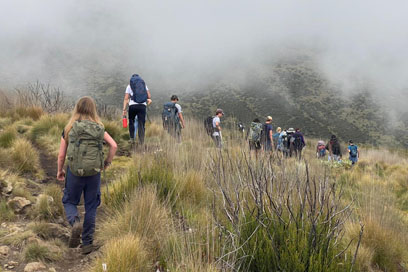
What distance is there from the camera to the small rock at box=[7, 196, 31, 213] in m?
3.36

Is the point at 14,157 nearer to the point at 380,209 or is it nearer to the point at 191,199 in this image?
the point at 191,199

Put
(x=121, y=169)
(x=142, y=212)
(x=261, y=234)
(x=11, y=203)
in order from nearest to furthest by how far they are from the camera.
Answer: (x=261, y=234) < (x=142, y=212) < (x=11, y=203) < (x=121, y=169)

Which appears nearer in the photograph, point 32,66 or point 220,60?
point 32,66

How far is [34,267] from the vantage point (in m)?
2.39

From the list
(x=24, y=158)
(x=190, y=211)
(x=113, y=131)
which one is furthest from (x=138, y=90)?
(x=190, y=211)

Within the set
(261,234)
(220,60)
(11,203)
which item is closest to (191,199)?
(261,234)

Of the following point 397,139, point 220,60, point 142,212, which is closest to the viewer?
point 142,212

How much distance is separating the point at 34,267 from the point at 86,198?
813 millimetres

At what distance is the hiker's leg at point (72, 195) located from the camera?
9.80 feet

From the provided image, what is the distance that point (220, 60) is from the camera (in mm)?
130500

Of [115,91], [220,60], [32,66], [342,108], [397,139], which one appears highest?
[220,60]

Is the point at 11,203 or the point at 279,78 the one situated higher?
the point at 279,78

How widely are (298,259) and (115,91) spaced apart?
2751 inches

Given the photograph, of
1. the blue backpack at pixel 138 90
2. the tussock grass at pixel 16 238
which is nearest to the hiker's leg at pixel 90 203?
the tussock grass at pixel 16 238
